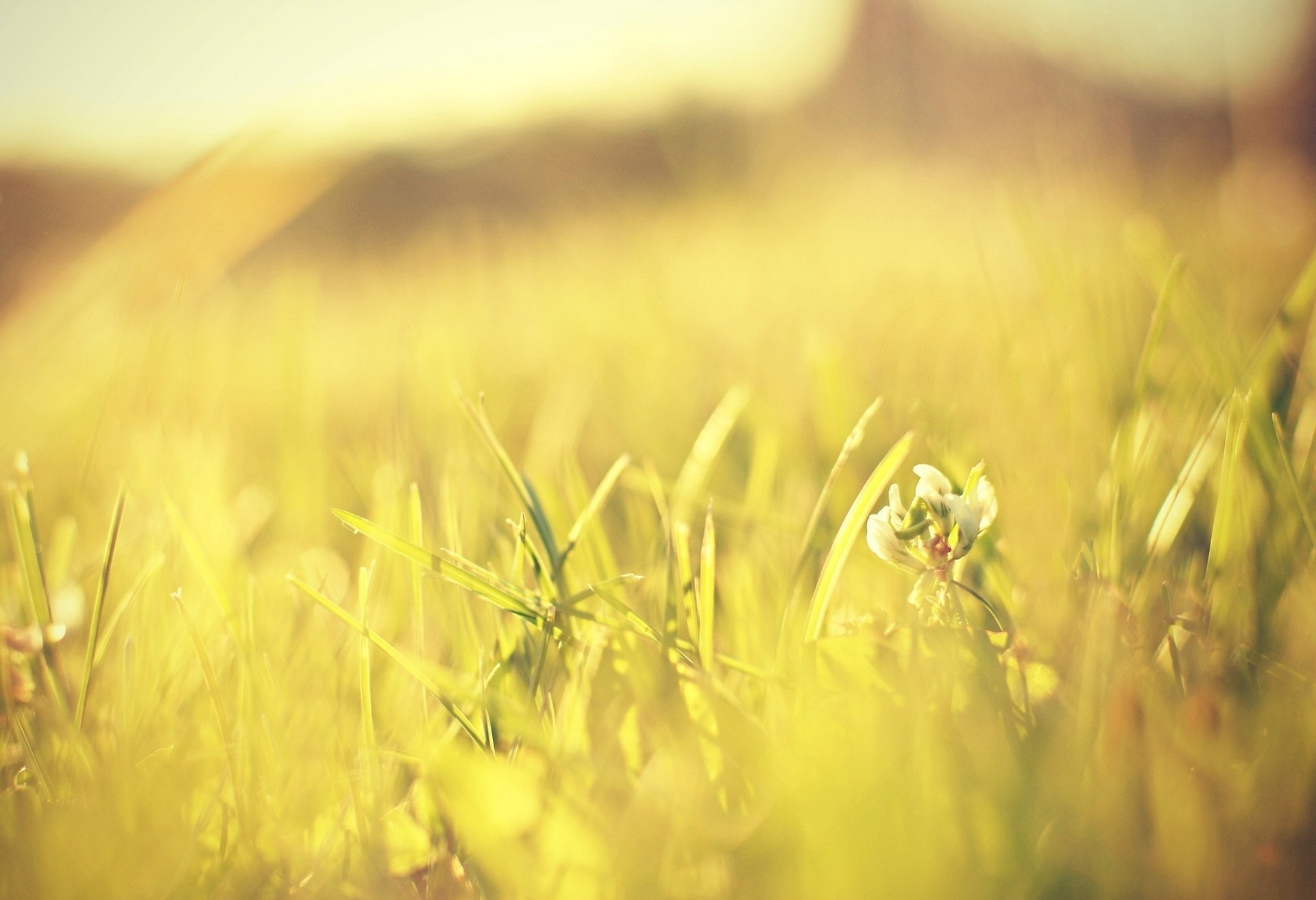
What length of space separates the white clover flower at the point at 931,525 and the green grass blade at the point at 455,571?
0.73 feet

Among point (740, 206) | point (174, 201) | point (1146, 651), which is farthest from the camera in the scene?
point (740, 206)

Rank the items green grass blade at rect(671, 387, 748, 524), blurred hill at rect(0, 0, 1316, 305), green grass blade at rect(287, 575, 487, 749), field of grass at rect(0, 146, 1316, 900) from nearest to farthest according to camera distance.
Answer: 1. field of grass at rect(0, 146, 1316, 900)
2. green grass blade at rect(287, 575, 487, 749)
3. green grass blade at rect(671, 387, 748, 524)
4. blurred hill at rect(0, 0, 1316, 305)

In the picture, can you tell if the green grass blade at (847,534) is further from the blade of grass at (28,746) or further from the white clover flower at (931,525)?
the blade of grass at (28,746)

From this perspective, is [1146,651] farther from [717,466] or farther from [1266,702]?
[717,466]

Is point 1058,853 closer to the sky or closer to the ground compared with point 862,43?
closer to the ground

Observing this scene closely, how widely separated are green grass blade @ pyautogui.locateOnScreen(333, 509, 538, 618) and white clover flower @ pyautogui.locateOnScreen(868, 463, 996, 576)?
22cm

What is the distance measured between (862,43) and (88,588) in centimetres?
390

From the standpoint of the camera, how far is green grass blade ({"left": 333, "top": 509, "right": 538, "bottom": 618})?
50cm

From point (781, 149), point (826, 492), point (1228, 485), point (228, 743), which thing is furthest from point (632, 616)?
point (781, 149)

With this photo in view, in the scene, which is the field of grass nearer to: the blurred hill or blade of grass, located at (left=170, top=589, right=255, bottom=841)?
blade of grass, located at (left=170, top=589, right=255, bottom=841)

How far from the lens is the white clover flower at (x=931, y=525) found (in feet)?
1.56

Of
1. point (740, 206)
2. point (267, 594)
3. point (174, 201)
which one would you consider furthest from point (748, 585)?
point (740, 206)

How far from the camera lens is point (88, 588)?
0.78m

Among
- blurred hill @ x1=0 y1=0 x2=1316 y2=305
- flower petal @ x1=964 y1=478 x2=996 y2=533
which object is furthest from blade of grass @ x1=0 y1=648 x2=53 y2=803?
blurred hill @ x1=0 y1=0 x2=1316 y2=305
